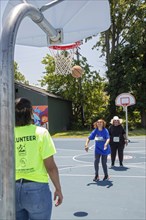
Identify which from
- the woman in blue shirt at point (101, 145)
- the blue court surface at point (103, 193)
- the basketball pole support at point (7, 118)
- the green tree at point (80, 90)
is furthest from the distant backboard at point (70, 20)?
the green tree at point (80, 90)

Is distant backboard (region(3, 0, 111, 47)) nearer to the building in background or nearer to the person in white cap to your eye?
the person in white cap

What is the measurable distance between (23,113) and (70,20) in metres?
1.08

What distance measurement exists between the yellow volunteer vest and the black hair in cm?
11

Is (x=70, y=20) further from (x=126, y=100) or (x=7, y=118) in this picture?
(x=126, y=100)

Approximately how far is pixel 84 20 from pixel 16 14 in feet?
2.83

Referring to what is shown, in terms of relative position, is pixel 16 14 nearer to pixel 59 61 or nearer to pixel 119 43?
pixel 59 61

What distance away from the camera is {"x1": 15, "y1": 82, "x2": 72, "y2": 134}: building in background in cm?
2650

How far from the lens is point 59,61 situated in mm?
9633

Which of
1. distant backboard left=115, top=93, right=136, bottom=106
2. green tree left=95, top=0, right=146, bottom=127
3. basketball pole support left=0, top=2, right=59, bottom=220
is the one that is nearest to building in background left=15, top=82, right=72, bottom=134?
green tree left=95, top=0, right=146, bottom=127

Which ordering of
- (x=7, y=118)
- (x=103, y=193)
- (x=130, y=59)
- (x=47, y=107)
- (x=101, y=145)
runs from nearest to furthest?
(x=7, y=118), (x=103, y=193), (x=101, y=145), (x=47, y=107), (x=130, y=59)

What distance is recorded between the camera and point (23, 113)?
2.77 m

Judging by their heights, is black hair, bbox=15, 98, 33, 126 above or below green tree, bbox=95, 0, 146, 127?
below

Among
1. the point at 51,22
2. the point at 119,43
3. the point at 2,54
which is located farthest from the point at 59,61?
the point at 119,43

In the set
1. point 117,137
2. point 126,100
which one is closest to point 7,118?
point 117,137
